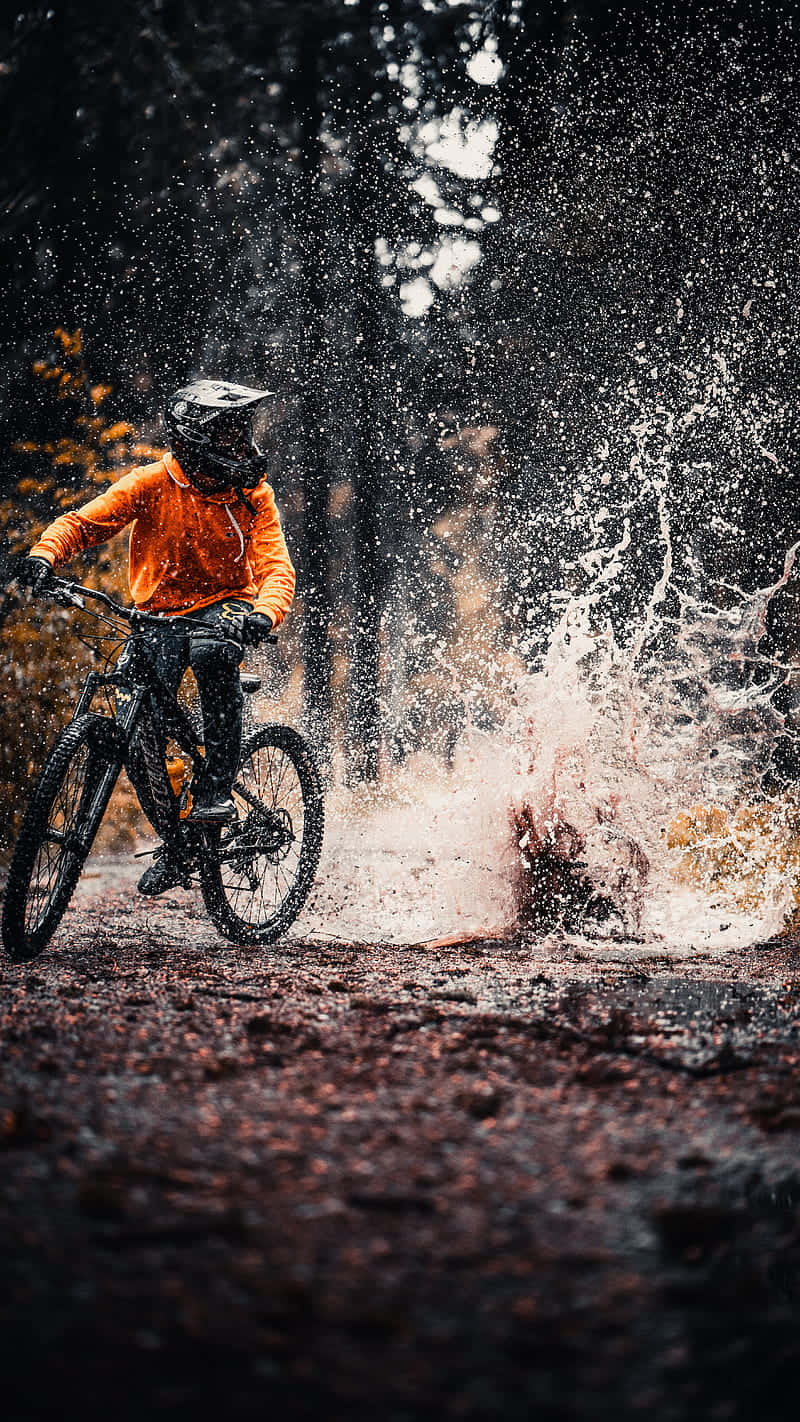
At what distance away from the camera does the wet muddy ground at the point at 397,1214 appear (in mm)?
993

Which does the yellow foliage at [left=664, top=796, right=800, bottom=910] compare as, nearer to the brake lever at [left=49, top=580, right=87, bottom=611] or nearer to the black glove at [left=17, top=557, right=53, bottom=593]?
the brake lever at [left=49, top=580, right=87, bottom=611]

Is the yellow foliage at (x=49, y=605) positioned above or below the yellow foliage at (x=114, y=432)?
below

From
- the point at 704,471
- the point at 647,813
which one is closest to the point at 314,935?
the point at 647,813

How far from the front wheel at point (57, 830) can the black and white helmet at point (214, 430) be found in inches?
38.5

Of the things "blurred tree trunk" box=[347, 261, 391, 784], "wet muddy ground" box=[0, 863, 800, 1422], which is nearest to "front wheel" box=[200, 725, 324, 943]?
"wet muddy ground" box=[0, 863, 800, 1422]

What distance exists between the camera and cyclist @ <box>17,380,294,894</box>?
3.69 meters

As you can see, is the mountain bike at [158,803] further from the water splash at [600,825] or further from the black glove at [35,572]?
the water splash at [600,825]

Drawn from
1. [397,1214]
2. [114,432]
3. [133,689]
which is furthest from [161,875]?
[114,432]

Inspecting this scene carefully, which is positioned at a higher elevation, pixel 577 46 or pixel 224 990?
pixel 577 46

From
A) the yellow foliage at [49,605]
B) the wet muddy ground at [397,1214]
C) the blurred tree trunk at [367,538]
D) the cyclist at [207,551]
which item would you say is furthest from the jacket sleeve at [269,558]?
the blurred tree trunk at [367,538]

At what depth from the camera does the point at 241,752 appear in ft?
13.1

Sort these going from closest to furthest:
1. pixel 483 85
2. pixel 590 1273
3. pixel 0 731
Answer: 1. pixel 590 1273
2. pixel 0 731
3. pixel 483 85

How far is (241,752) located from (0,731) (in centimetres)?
266

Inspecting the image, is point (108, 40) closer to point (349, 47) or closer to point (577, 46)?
point (349, 47)
